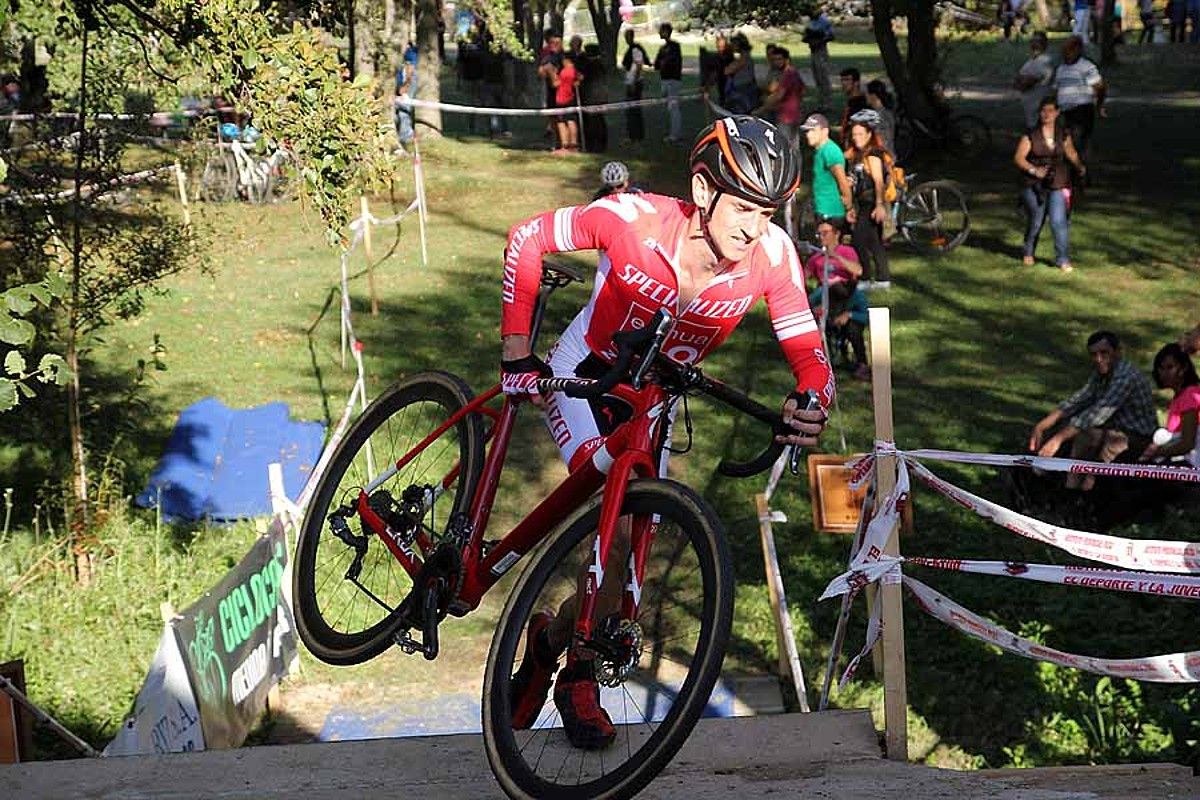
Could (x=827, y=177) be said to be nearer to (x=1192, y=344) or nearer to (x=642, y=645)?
(x=1192, y=344)

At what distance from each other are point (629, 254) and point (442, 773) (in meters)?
1.93

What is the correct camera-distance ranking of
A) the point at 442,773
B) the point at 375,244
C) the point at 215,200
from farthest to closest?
the point at 215,200 < the point at 375,244 < the point at 442,773

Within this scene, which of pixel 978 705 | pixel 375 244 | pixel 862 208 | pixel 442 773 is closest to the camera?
pixel 442 773

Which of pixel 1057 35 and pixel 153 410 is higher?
pixel 1057 35

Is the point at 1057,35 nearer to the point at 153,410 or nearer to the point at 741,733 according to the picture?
the point at 153,410

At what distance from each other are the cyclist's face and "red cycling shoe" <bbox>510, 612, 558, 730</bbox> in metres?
1.35

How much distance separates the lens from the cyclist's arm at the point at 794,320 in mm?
5098

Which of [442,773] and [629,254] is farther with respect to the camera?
[442,773]

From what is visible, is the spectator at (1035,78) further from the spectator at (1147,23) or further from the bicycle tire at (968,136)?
the spectator at (1147,23)

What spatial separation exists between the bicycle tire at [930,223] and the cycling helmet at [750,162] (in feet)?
47.2

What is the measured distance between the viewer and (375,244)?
20.6 m

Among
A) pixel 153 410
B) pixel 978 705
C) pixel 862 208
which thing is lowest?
pixel 978 705

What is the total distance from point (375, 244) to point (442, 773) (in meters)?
15.7

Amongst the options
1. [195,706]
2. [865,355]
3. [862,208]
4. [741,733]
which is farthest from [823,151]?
[741,733]
